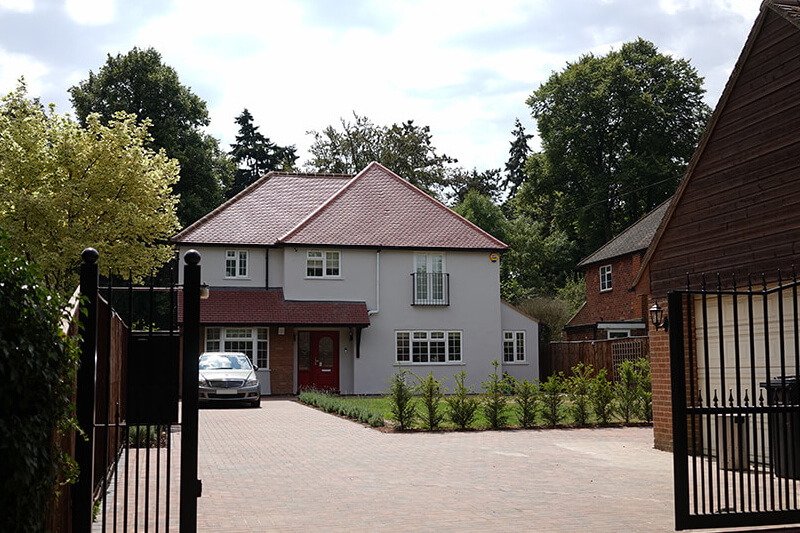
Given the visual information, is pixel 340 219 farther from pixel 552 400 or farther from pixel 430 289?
pixel 552 400

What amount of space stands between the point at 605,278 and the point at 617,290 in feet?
5.33

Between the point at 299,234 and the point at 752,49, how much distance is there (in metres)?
22.9

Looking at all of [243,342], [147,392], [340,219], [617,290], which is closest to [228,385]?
[243,342]

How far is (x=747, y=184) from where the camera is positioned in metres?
11.6

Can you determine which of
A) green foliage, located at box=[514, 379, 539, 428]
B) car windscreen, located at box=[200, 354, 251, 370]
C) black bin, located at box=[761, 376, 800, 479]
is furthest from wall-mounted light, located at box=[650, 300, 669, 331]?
car windscreen, located at box=[200, 354, 251, 370]

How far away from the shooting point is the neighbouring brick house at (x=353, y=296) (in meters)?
31.5

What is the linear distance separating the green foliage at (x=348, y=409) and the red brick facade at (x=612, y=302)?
15185mm

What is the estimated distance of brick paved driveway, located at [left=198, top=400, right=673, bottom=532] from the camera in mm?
8062

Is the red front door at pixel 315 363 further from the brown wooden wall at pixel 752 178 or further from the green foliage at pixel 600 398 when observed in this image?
the brown wooden wall at pixel 752 178

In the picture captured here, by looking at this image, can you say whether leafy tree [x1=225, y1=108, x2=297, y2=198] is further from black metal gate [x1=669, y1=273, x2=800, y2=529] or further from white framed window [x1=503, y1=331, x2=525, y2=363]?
black metal gate [x1=669, y1=273, x2=800, y2=529]

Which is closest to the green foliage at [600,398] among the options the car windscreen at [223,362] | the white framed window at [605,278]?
the car windscreen at [223,362]

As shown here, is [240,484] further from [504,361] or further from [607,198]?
[607,198]

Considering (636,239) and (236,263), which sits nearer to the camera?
(236,263)

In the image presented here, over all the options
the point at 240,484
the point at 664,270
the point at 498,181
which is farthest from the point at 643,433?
the point at 498,181
